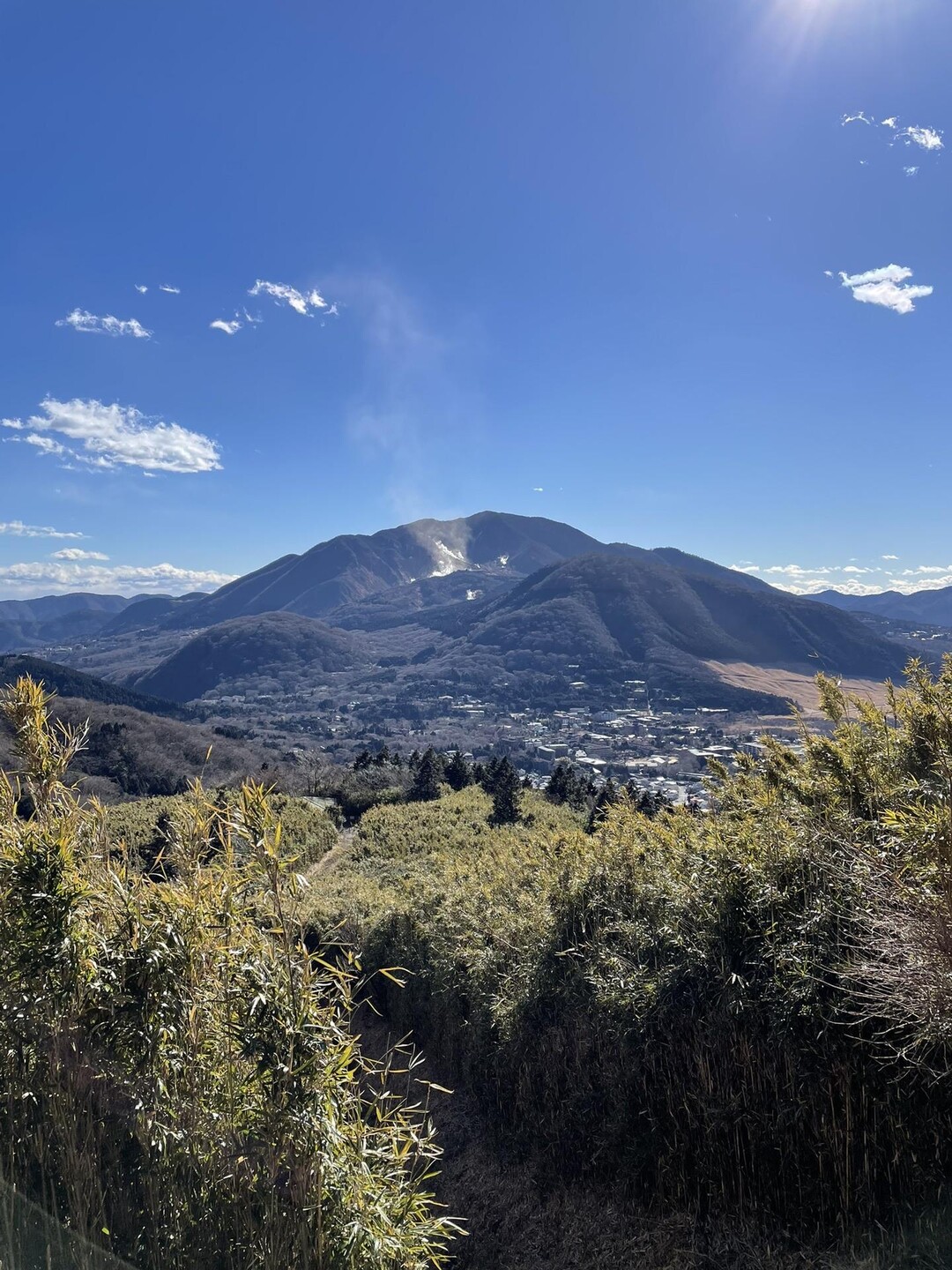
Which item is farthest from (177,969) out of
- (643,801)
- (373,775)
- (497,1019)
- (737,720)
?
(737,720)

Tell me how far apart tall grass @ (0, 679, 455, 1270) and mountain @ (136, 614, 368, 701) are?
421 feet

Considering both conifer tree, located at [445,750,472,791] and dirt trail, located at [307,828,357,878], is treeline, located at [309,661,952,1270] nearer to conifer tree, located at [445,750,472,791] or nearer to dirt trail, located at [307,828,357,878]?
dirt trail, located at [307,828,357,878]

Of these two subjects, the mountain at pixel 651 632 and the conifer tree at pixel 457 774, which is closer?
the conifer tree at pixel 457 774

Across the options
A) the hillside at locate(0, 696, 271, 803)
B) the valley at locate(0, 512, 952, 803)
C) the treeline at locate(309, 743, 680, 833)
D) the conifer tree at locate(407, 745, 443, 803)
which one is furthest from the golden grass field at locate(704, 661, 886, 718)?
the conifer tree at locate(407, 745, 443, 803)

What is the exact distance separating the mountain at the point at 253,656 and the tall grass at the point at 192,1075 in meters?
128

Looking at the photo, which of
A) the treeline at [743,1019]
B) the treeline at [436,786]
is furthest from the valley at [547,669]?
the treeline at [743,1019]

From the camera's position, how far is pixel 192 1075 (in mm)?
2461

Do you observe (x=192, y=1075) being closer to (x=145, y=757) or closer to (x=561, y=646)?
(x=145, y=757)

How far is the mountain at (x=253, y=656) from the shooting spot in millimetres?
127938

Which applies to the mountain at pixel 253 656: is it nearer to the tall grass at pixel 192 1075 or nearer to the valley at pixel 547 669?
the valley at pixel 547 669

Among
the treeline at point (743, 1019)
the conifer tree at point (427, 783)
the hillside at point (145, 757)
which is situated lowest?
the hillside at point (145, 757)

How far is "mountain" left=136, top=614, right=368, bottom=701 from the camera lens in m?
128

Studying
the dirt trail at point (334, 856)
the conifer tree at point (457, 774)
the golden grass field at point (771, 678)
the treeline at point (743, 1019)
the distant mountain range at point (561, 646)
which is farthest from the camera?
the distant mountain range at point (561, 646)

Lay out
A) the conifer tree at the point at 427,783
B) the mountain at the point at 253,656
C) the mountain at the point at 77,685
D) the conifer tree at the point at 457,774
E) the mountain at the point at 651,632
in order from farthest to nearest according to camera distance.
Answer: the mountain at the point at 253,656 → the mountain at the point at 651,632 → the mountain at the point at 77,685 → the conifer tree at the point at 457,774 → the conifer tree at the point at 427,783
